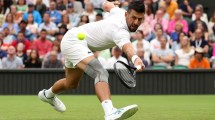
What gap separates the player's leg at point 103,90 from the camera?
7.94 meters

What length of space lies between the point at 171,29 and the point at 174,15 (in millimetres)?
700

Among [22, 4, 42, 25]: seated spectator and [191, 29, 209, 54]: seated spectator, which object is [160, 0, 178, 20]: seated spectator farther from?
[22, 4, 42, 25]: seated spectator

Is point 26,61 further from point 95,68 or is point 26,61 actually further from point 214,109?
point 95,68

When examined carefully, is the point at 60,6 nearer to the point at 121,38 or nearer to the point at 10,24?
the point at 10,24

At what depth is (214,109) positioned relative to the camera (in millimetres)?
11727

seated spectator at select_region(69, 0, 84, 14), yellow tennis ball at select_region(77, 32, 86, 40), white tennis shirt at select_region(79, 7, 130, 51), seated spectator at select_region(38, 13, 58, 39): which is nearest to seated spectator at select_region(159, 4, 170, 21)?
seated spectator at select_region(69, 0, 84, 14)

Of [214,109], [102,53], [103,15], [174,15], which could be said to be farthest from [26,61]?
[214,109]

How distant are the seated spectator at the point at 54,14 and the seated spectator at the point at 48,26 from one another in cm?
33

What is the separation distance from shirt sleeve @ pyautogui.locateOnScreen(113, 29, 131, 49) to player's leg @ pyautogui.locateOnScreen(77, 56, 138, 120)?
1.34 feet

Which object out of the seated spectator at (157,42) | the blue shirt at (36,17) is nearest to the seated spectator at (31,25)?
the blue shirt at (36,17)

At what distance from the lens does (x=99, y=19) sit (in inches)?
753

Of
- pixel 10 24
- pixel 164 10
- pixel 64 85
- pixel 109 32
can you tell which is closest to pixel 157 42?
pixel 164 10

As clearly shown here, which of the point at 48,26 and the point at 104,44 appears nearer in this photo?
the point at 104,44

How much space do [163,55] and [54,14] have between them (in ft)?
13.1
